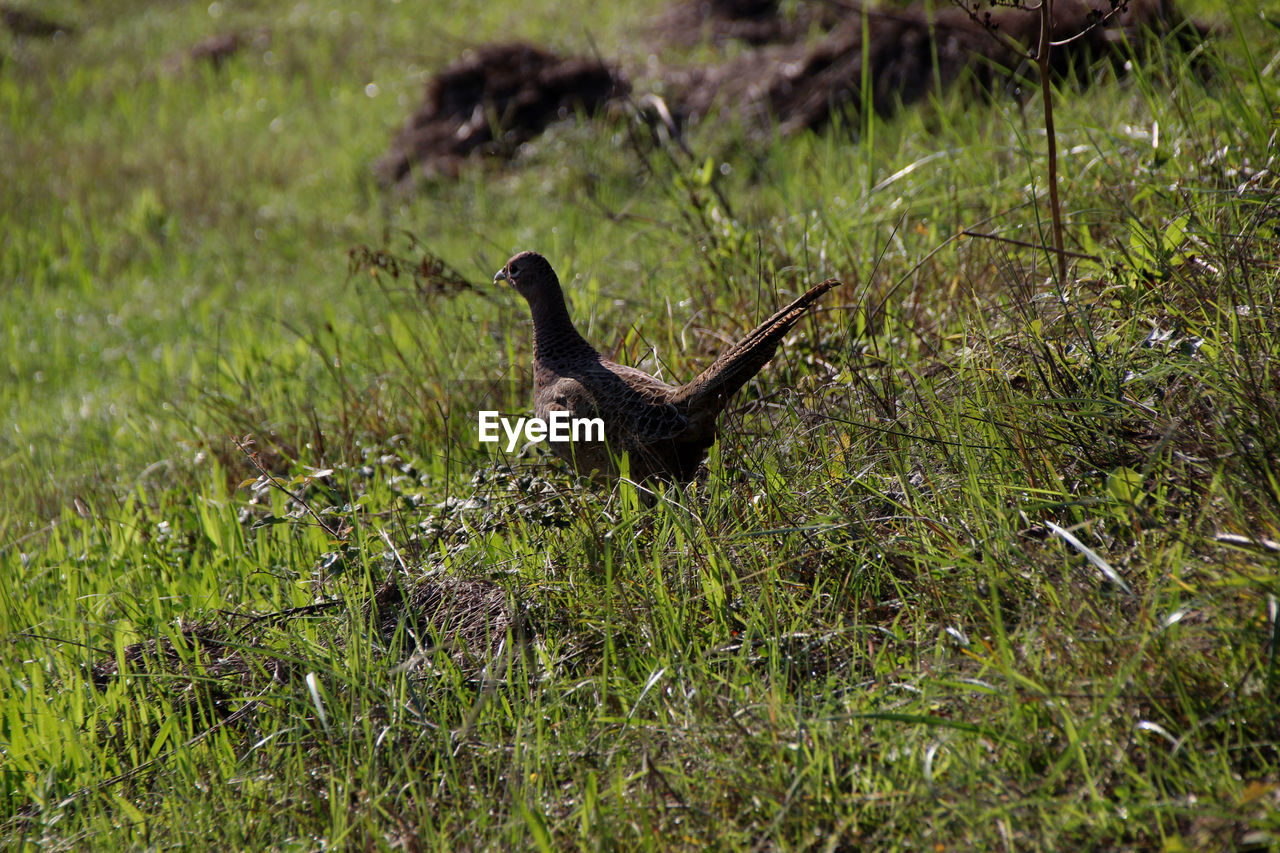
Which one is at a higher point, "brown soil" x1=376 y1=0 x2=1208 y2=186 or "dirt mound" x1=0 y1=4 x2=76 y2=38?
"dirt mound" x1=0 y1=4 x2=76 y2=38

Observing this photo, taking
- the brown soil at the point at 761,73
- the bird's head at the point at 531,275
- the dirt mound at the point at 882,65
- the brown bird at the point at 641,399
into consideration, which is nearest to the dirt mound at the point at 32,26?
the brown soil at the point at 761,73

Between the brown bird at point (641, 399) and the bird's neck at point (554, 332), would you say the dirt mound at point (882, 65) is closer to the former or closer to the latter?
the bird's neck at point (554, 332)

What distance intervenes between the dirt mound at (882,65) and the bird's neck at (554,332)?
311 centimetres

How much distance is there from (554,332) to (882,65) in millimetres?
5146

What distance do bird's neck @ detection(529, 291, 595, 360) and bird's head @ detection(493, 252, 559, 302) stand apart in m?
0.04

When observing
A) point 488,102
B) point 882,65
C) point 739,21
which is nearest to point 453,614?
point 882,65

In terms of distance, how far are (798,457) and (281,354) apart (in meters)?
4.14

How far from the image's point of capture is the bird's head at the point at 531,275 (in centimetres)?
437

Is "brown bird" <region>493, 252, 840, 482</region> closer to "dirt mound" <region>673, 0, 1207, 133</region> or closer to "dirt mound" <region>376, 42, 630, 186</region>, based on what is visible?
"dirt mound" <region>673, 0, 1207, 133</region>

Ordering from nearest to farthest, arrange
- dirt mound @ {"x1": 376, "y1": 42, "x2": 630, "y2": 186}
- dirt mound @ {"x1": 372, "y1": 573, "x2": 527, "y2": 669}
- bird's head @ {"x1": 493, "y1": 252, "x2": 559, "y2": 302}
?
dirt mound @ {"x1": 372, "y1": 573, "x2": 527, "y2": 669}, bird's head @ {"x1": 493, "y1": 252, "x2": 559, "y2": 302}, dirt mound @ {"x1": 376, "y1": 42, "x2": 630, "y2": 186}

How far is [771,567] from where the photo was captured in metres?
2.86

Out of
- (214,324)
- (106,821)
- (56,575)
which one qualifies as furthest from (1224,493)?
(214,324)

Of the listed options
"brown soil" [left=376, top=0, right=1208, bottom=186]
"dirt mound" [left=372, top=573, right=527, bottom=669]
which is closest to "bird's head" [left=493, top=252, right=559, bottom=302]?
"dirt mound" [left=372, top=573, right=527, bottom=669]

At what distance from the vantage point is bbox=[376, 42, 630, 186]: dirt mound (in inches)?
378
